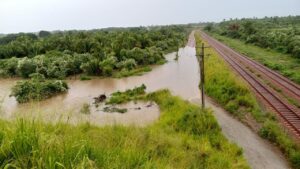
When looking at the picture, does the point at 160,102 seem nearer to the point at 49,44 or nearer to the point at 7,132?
the point at 7,132

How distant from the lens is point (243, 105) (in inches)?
839

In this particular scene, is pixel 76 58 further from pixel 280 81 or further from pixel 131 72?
pixel 280 81

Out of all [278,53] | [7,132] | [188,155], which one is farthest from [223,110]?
[278,53]

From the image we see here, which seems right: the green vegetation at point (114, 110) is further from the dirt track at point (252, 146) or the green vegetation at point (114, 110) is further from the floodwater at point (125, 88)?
the dirt track at point (252, 146)

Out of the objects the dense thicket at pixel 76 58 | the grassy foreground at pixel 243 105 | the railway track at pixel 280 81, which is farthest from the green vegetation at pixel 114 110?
the dense thicket at pixel 76 58

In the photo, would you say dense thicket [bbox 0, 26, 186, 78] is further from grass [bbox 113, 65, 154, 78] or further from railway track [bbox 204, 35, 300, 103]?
railway track [bbox 204, 35, 300, 103]

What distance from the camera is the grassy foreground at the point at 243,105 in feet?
47.8

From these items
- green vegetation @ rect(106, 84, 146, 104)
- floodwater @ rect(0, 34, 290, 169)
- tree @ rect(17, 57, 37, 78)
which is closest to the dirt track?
floodwater @ rect(0, 34, 290, 169)

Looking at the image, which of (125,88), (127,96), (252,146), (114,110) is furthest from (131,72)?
(252,146)

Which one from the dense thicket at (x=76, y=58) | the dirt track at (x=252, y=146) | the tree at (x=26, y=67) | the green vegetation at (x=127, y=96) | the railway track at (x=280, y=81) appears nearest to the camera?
the dirt track at (x=252, y=146)

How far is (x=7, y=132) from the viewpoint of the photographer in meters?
4.09

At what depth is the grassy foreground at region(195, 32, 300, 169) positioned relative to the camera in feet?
47.8

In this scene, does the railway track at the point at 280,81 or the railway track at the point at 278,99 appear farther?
the railway track at the point at 280,81

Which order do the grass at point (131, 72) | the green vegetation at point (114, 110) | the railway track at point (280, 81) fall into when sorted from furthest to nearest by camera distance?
the grass at point (131, 72), the green vegetation at point (114, 110), the railway track at point (280, 81)
